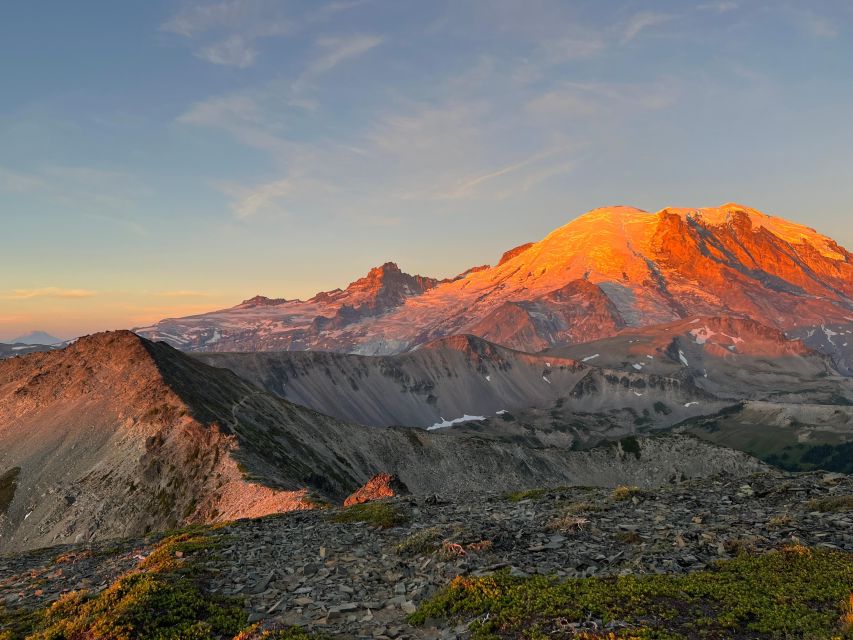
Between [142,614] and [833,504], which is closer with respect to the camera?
[142,614]

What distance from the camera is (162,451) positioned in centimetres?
8831

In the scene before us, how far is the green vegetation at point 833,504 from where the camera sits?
2666 centimetres

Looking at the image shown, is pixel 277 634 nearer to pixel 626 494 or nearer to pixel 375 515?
pixel 375 515

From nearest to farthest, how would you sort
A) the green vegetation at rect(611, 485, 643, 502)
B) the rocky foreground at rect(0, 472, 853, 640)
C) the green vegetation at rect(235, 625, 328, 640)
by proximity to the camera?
the green vegetation at rect(235, 625, 328, 640) < the rocky foreground at rect(0, 472, 853, 640) < the green vegetation at rect(611, 485, 643, 502)

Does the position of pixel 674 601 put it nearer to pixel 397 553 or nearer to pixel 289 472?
pixel 397 553

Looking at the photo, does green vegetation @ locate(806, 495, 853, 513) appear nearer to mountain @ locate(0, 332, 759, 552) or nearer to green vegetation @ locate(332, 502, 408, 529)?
green vegetation @ locate(332, 502, 408, 529)

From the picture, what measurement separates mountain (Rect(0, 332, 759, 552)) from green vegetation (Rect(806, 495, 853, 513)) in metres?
25.7

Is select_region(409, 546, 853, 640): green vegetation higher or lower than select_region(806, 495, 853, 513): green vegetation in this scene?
higher

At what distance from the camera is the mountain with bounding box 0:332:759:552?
75.4 metres

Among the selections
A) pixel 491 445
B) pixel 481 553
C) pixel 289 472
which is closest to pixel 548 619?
pixel 481 553

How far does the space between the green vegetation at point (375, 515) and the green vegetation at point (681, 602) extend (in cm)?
1394

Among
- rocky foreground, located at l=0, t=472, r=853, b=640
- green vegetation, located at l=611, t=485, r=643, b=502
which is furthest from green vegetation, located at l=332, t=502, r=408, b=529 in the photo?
green vegetation, located at l=611, t=485, r=643, b=502

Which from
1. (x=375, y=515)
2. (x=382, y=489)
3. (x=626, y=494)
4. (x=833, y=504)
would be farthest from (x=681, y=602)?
(x=382, y=489)

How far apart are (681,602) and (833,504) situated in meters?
17.4
